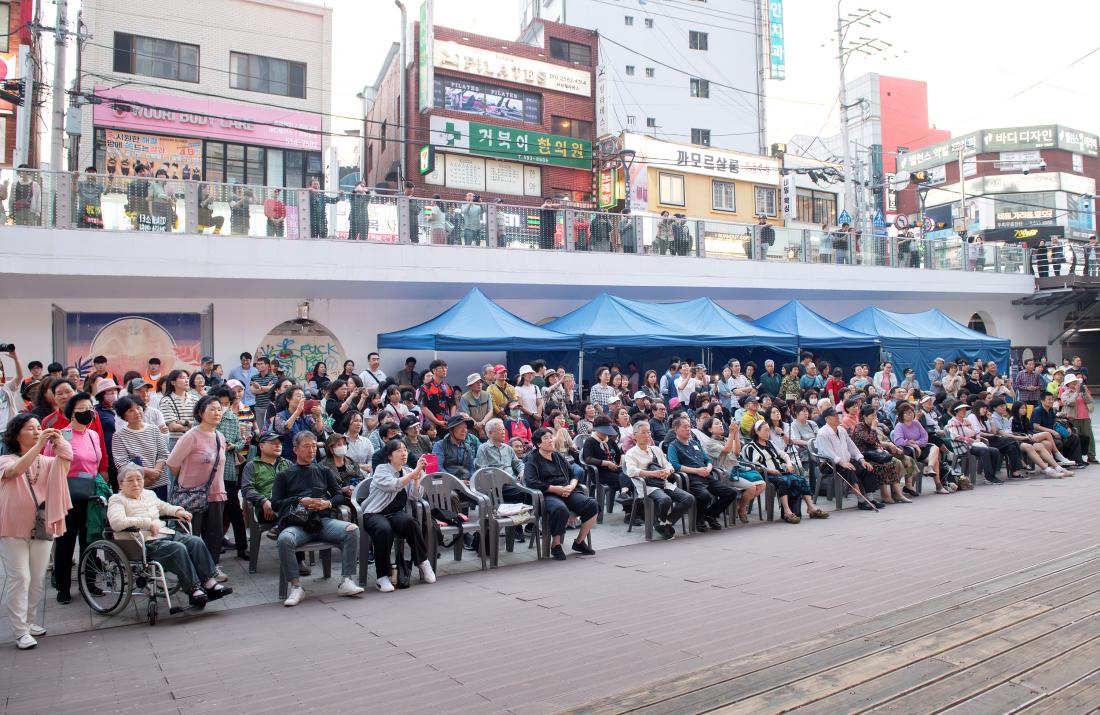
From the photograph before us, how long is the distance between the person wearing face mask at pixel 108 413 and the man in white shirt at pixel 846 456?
8.57 metres

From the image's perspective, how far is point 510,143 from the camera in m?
28.4

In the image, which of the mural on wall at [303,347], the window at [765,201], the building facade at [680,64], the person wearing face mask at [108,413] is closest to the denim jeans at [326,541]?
the person wearing face mask at [108,413]

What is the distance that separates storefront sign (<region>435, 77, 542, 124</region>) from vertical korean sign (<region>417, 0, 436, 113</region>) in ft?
2.43

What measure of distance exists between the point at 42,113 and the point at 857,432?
24.5m

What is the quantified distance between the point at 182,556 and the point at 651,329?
37.3 ft

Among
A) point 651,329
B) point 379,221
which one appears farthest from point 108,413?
point 651,329

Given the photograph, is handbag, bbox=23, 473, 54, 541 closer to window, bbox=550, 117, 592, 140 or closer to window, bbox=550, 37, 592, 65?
window, bbox=550, 117, 592, 140

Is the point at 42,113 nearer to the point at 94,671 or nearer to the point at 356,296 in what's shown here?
the point at 356,296

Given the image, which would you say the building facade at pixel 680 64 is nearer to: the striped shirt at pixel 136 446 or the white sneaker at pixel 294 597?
the striped shirt at pixel 136 446

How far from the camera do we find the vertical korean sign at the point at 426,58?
2567cm

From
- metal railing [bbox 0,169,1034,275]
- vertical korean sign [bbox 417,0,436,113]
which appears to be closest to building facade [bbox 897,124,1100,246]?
metal railing [bbox 0,169,1034,275]

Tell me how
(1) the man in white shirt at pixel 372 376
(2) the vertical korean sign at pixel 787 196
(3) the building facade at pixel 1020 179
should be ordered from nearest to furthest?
(1) the man in white shirt at pixel 372 376, (2) the vertical korean sign at pixel 787 196, (3) the building facade at pixel 1020 179

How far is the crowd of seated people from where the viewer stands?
6.72m

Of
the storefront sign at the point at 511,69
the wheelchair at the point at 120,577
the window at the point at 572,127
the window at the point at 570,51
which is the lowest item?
the wheelchair at the point at 120,577
